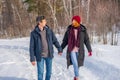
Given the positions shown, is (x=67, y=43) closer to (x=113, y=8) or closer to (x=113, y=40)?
(x=113, y=40)

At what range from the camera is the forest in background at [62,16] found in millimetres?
22078

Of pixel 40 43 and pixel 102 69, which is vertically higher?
pixel 40 43

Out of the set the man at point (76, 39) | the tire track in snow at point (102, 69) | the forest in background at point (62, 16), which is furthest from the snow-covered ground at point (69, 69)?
the forest in background at point (62, 16)

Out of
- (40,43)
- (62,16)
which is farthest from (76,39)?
(62,16)

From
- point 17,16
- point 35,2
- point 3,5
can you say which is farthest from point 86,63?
point 3,5

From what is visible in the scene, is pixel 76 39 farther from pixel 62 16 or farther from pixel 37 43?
pixel 62 16

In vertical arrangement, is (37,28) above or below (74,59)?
above

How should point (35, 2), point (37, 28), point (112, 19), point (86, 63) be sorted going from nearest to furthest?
point (37, 28)
point (86, 63)
point (112, 19)
point (35, 2)

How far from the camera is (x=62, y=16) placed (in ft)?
126

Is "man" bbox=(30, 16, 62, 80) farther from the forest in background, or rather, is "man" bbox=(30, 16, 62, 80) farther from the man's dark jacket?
the forest in background

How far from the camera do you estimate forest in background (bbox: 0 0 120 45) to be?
22.1 m

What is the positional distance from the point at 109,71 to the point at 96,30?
1087cm

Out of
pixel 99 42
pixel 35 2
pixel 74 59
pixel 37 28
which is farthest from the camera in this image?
pixel 35 2

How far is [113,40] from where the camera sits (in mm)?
21969
